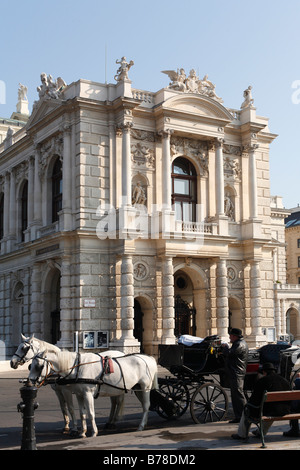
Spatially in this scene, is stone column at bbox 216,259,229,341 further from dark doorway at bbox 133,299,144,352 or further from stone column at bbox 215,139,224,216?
dark doorway at bbox 133,299,144,352

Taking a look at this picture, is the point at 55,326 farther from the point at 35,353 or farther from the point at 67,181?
the point at 35,353

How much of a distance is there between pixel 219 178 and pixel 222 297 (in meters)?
7.11

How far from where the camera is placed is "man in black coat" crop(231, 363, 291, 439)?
1119cm

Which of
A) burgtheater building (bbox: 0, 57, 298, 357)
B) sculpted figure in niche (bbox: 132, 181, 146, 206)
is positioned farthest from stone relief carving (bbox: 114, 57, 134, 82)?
sculpted figure in niche (bbox: 132, 181, 146, 206)

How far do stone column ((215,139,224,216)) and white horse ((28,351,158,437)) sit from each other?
22.9 m

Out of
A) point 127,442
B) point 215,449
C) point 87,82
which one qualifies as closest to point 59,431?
point 127,442

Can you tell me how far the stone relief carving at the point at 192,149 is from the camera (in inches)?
1401

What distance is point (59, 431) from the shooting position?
44.1 feet

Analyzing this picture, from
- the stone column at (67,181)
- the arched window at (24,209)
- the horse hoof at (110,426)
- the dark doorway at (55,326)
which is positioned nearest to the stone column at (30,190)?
the arched window at (24,209)

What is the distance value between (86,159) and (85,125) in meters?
1.90

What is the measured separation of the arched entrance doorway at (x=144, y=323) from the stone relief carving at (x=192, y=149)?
8.83 meters

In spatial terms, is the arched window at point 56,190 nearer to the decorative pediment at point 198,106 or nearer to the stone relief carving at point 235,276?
the decorative pediment at point 198,106

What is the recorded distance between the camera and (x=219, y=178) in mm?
36125
